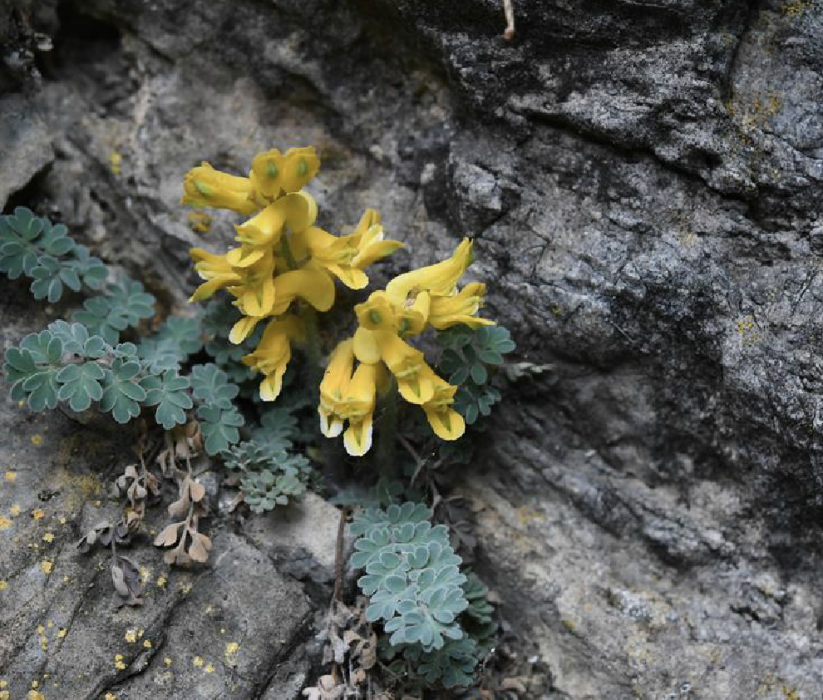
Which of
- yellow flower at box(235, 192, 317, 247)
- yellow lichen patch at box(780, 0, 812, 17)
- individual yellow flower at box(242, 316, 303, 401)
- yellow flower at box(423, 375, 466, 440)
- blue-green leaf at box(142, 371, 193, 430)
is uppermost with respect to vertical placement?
yellow lichen patch at box(780, 0, 812, 17)

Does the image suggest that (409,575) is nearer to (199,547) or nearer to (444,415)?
(444,415)

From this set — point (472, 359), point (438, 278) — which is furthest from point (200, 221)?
point (472, 359)

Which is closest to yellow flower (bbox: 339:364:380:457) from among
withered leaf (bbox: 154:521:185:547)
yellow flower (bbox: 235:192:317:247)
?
yellow flower (bbox: 235:192:317:247)

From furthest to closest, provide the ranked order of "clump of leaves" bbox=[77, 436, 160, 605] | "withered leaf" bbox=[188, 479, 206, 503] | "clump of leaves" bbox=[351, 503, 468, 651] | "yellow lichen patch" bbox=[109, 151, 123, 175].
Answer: "yellow lichen patch" bbox=[109, 151, 123, 175] < "withered leaf" bbox=[188, 479, 206, 503] < "clump of leaves" bbox=[77, 436, 160, 605] < "clump of leaves" bbox=[351, 503, 468, 651]

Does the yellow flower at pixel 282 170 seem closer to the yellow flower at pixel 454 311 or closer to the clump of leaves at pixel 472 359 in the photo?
the yellow flower at pixel 454 311

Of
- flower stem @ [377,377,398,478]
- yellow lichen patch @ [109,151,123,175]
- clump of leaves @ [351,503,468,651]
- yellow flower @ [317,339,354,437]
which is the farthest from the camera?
yellow lichen patch @ [109,151,123,175]

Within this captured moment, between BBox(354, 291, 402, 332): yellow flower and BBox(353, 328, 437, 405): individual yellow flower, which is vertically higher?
BBox(354, 291, 402, 332): yellow flower

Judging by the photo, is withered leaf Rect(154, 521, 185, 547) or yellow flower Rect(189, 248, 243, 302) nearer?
withered leaf Rect(154, 521, 185, 547)

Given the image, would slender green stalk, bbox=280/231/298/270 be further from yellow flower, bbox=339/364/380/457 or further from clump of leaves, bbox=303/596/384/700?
clump of leaves, bbox=303/596/384/700
